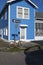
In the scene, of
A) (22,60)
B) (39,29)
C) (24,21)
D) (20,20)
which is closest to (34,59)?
(22,60)

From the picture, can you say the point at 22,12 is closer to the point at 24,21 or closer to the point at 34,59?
the point at 24,21

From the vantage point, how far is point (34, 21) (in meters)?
26.7

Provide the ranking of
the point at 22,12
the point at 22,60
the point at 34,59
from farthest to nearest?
1. the point at 22,12
2. the point at 34,59
3. the point at 22,60

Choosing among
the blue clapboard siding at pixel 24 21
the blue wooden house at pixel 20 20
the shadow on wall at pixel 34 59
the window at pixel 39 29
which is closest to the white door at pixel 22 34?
the blue wooden house at pixel 20 20

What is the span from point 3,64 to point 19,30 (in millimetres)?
15691

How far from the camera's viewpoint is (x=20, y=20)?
25.3 m

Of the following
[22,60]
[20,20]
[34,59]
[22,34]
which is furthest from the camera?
[22,34]

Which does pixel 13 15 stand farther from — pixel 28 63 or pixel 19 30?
pixel 28 63

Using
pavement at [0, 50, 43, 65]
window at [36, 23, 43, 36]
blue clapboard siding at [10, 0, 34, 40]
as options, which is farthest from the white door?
pavement at [0, 50, 43, 65]

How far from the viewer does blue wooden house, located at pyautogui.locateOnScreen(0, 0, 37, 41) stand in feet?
80.9

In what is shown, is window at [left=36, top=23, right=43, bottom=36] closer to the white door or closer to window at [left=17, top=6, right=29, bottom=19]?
the white door

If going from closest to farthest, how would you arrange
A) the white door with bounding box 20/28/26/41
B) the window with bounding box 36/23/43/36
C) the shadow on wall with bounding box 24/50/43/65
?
the shadow on wall with bounding box 24/50/43/65 → the white door with bounding box 20/28/26/41 → the window with bounding box 36/23/43/36

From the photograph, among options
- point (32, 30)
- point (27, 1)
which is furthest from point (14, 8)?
point (32, 30)

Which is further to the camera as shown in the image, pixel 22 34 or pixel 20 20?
pixel 22 34
